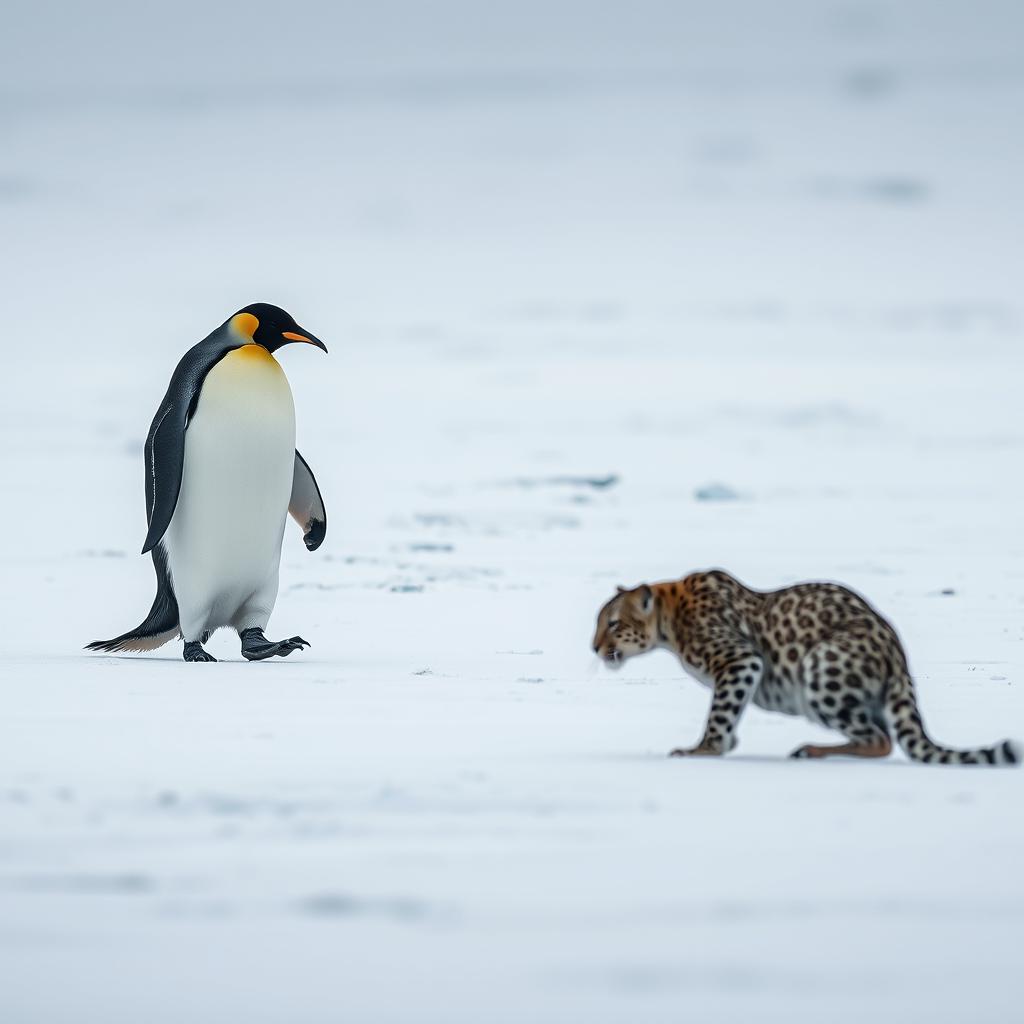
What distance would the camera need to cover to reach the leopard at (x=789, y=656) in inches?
206

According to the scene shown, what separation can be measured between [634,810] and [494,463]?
15334mm

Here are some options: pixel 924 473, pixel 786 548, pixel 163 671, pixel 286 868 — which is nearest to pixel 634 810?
pixel 286 868

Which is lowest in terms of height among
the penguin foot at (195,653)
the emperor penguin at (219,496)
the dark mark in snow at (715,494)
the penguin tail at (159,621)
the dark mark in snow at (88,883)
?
the dark mark in snow at (88,883)

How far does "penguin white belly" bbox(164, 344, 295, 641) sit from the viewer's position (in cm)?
819

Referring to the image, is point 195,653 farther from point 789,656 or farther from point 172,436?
point 789,656

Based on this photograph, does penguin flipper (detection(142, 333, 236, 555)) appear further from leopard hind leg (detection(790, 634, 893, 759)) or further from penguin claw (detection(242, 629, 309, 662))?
leopard hind leg (detection(790, 634, 893, 759))

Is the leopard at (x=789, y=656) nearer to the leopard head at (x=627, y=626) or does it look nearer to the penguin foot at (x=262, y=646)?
the leopard head at (x=627, y=626)

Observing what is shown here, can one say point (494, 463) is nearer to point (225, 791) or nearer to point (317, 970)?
point (225, 791)

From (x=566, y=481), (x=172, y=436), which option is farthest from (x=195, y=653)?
(x=566, y=481)

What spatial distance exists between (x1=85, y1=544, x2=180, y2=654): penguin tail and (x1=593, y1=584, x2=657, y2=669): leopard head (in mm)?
3215

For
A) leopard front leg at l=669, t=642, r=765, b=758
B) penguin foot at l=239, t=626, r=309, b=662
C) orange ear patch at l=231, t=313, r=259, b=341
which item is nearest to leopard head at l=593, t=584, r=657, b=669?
leopard front leg at l=669, t=642, r=765, b=758

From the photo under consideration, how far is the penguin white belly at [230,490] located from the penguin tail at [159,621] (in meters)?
0.07

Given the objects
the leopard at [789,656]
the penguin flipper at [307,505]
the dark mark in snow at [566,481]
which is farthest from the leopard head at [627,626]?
the dark mark in snow at [566,481]

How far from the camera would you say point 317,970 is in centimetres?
323
